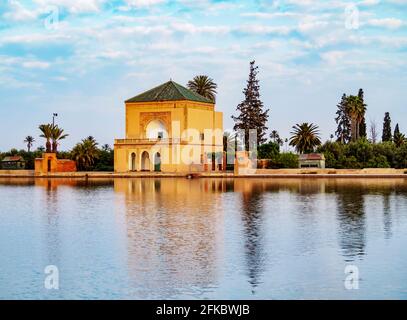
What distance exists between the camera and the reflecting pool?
1203 cm

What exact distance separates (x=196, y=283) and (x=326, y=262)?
312 centimetres

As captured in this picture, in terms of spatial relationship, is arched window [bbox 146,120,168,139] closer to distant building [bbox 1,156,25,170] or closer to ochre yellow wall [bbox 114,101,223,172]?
ochre yellow wall [bbox 114,101,223,172]

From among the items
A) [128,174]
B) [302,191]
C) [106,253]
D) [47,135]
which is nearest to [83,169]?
[47,135]

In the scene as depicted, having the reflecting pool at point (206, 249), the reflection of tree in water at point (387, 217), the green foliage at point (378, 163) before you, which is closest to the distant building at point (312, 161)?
the green foliage at point (378, 163)

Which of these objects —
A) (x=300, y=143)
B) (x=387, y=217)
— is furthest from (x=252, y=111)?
(x=387, y=217)

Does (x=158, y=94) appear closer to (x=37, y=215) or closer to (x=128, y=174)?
(x=128, y=174)

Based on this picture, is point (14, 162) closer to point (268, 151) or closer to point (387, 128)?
point (268, 151)

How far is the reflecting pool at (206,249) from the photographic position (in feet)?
39.5

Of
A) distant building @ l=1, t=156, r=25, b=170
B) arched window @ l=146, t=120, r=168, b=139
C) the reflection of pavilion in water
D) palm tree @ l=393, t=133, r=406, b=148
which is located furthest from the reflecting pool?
distant building @ l=1, t=156, r=25, b=170

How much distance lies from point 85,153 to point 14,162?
8225 millimetres

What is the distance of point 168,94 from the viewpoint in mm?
56531

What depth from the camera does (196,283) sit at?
12352 millimetres

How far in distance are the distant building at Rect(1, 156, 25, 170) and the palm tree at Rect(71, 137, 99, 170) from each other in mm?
6392
